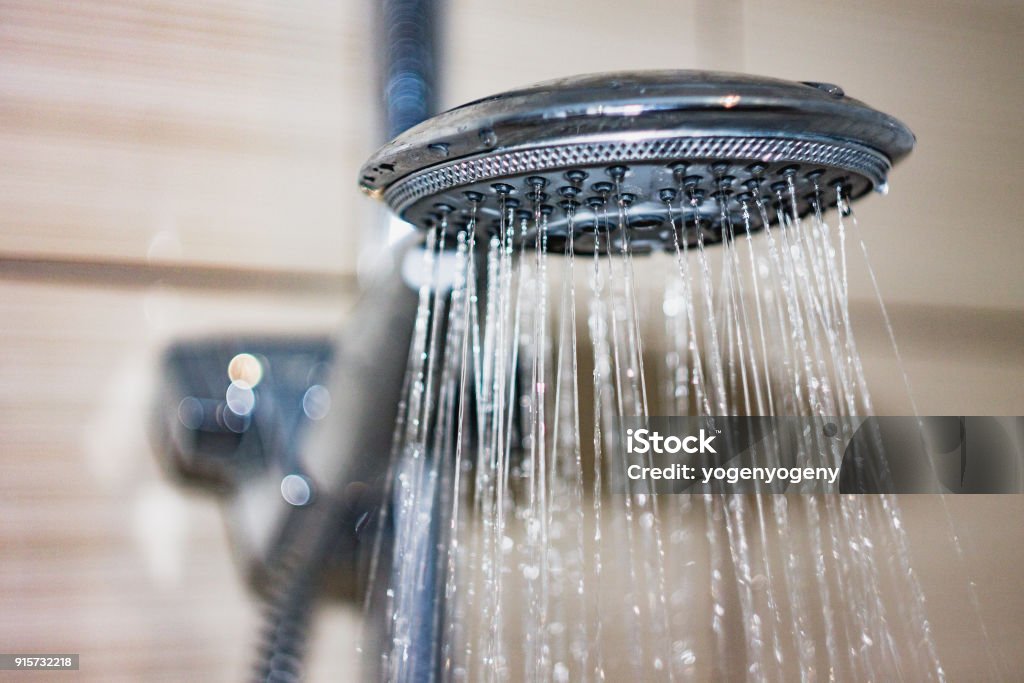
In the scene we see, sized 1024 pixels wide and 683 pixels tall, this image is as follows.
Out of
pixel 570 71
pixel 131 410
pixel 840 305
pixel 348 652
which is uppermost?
pixel 570 71

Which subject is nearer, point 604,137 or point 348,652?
point 604,137

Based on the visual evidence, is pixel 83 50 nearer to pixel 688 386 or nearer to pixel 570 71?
pixel 570 71

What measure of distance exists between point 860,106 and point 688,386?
26cm

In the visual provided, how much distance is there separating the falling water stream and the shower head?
0.06 metres

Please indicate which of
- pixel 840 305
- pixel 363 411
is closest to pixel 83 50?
pixel 363 411

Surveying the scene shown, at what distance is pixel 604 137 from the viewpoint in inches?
8.5

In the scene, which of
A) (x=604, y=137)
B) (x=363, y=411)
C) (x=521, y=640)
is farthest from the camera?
(x=521, y=640)

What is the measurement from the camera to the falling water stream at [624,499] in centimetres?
36

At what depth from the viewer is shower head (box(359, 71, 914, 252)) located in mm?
213
